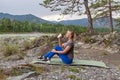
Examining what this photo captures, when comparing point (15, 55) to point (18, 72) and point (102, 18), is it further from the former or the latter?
point (102, 18)

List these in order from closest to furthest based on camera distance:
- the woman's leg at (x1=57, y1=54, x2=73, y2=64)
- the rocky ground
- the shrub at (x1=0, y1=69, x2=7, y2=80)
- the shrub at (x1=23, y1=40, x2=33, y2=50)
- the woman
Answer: the shrub at (x1=0, y1=69, x2=7, y2=80) → the rocky ground → the woman → the woman's leg at (x1=57, y1=54, x2=73, y2=64) → the shrub at (x1=23, y1=40, x2=33, y2=50)

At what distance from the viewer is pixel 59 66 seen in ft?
49.3

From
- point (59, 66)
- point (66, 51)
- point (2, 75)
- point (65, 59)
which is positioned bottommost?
point (59, 66)

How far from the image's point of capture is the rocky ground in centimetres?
1307

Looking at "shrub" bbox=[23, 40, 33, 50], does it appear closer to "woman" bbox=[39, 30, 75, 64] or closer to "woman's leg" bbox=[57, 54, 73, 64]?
"woman" bbox=[39, 30, 75, 64]

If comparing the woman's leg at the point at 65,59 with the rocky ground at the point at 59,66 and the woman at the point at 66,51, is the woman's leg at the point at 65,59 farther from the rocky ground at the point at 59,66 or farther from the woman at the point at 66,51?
the rocky ground at the point at 59,66

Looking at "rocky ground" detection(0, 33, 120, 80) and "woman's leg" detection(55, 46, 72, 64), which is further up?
"woman's leg" detection(55, 46, 72, 64)

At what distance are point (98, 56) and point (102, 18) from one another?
56.8ft

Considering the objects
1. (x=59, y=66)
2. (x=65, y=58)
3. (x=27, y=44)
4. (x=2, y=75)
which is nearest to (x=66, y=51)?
(x=65, y=58)

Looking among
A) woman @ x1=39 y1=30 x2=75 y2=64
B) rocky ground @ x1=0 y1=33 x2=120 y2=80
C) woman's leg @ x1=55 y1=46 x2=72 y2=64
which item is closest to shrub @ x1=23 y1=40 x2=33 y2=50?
rocky ground @ x1=0 y1=33 x2=120 y2=80

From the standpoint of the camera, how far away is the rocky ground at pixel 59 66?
13070mm

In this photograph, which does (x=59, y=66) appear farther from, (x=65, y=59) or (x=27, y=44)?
(x=27, y=44)

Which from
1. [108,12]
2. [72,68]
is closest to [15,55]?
[72,68]

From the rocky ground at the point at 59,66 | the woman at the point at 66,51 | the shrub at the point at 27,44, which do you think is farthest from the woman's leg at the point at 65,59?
the shrub at the point at 27,44
